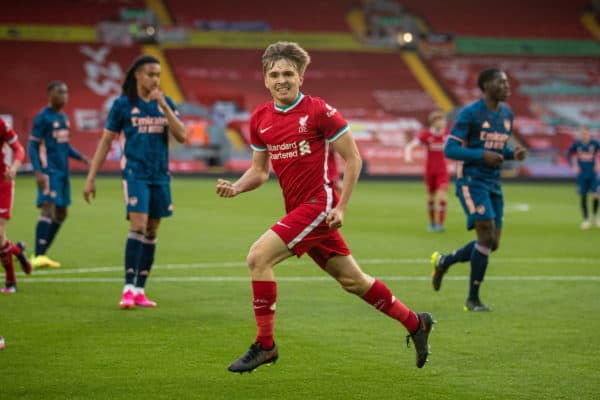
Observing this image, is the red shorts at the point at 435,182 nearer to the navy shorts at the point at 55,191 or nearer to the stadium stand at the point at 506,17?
the navy shorts at the point at 55,191

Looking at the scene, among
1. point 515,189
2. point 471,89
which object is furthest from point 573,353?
point 471,89

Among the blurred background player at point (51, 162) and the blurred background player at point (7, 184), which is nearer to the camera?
the blurred background player at point (7, 184)

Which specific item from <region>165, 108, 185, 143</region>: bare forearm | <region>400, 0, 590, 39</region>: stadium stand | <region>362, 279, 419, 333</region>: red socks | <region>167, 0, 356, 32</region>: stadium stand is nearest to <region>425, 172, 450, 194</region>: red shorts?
<region>165, 108, 185, 143</region>: bare forearm

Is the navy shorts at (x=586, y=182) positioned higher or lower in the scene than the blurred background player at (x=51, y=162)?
lower

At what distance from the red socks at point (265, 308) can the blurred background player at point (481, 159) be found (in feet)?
11.6

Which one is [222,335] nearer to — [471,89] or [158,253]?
[158,253]

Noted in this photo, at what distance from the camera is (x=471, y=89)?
4853 cm

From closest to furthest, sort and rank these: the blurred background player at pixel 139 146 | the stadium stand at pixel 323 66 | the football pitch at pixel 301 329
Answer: the football pitch at pixel 301 329
the blurred background player at pixel 139 146
the stadium stand at pixel 323 66

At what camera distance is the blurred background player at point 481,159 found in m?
9.53

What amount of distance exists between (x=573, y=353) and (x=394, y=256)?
687 cm

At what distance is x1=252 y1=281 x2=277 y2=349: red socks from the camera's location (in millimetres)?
6445

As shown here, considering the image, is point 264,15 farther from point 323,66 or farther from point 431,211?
point 431,211

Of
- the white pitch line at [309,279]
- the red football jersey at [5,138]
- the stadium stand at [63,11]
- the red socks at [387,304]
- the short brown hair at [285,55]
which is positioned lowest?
the white pitch line at [309,279]

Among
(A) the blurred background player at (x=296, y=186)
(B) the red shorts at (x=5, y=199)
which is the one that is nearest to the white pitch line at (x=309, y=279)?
(B) the red shorts at (x=5, y=199)
